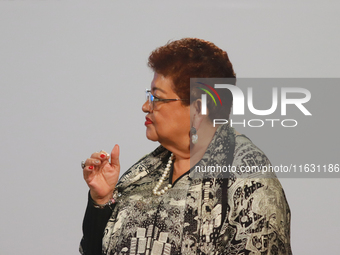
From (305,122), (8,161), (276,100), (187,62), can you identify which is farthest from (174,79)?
(8,161)

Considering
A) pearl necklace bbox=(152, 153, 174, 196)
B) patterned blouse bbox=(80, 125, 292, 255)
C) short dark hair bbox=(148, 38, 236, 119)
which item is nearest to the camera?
patterned blouse bbox=(80, 125, 292, 255)

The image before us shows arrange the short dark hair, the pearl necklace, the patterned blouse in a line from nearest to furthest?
the patterned blouse, the short dark hair, the pearl necklace

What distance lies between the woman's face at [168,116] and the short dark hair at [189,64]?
0.03 m

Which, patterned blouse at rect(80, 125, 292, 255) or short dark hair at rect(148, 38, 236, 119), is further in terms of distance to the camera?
short dark hair at rect(148, 38, 236, 119)

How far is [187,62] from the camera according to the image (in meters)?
1.84

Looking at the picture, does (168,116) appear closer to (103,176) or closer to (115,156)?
(115,156)

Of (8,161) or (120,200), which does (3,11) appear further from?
(120,200)

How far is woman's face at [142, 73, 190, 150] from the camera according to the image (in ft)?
6.06

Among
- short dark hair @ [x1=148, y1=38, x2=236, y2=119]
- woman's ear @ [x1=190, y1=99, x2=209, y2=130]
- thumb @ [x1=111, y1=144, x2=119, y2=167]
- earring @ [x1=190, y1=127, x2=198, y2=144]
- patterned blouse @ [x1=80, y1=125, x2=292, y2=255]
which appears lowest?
patterned blouse @ [x1=80, y1=125, x2=292, y2=255]

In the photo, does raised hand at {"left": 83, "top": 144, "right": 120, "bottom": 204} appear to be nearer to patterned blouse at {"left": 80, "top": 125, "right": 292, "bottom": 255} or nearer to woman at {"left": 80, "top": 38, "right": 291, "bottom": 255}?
woman at {"left": 80, "top": 38, "right": 291, "bottom": 255}

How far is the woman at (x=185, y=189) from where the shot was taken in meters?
1.63

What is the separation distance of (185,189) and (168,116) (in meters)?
0.31

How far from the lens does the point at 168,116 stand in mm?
1850

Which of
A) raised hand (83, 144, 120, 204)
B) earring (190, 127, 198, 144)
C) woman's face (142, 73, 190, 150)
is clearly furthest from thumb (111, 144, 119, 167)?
earring (190, 127, 198, 144)
